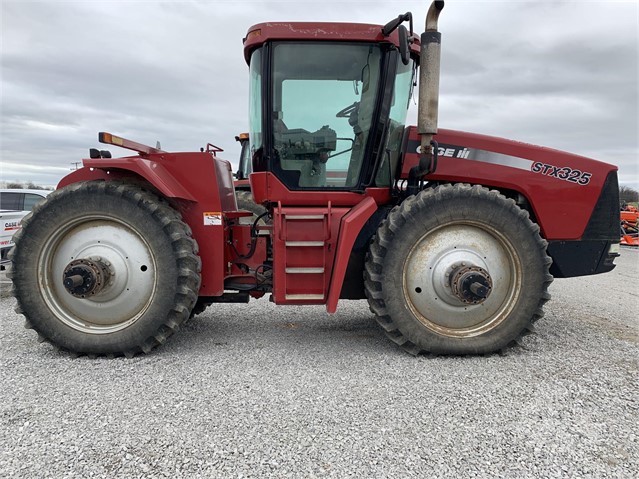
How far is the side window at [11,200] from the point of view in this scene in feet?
28.9

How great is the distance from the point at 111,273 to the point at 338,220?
185cm

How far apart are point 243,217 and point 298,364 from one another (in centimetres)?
158

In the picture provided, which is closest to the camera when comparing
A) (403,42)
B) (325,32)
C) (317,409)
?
(317,409)

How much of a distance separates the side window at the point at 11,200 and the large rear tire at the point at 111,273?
21.9ft

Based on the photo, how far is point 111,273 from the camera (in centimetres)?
338

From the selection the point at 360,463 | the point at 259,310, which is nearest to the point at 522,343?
the point at 360,463

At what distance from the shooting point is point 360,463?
2074 mm

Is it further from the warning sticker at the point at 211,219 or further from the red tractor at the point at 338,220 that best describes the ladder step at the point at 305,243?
the warning sticker at the point at 211,219

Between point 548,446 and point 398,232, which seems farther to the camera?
point 398,232

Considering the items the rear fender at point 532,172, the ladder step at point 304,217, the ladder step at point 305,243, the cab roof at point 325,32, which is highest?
the cab roof at point 325,32

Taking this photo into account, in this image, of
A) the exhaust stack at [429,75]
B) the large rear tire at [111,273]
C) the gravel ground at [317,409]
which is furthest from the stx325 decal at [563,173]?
the large rear tire at [111,273]

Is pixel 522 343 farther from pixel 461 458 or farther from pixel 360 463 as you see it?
pixel 360 463

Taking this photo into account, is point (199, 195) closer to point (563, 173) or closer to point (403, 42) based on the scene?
point (403, 42)

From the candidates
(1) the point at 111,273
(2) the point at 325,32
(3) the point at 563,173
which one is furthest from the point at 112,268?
(3) the point at 563,173
